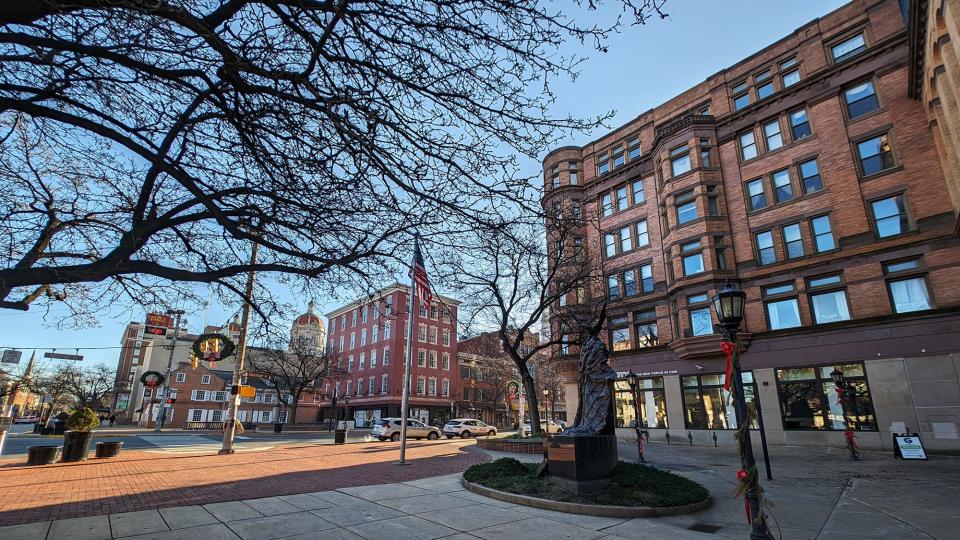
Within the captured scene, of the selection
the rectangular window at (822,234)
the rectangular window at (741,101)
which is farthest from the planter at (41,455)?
the rectangular window at (741,101)

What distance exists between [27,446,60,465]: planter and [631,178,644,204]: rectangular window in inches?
1374

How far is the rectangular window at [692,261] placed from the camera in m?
29.2

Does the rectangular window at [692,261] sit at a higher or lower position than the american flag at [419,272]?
higher

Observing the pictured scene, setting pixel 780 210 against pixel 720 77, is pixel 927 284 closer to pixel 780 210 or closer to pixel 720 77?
pixel 780 210

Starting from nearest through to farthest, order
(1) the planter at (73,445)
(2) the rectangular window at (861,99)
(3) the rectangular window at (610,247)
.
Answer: (1) the planter at (73,445), (2) the rectangular window at (861,99), (3) the rectangular window at (610,247)

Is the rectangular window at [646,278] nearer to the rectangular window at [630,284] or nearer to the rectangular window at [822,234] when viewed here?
the rectangular window at [630,284]

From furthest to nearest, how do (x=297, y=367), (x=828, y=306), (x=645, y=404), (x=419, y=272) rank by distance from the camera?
(x=297, y=367)
(x=645, y=404)
(x=828, y=306)
(x=419, y=272)

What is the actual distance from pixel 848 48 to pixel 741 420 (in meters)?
30.2

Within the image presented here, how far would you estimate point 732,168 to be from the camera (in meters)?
29.7

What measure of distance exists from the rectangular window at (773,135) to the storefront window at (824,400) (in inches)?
529

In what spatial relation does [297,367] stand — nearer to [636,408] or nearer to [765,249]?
[636,408]

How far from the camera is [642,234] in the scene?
34438 millimetres

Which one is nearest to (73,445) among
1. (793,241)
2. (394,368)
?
(793,241)

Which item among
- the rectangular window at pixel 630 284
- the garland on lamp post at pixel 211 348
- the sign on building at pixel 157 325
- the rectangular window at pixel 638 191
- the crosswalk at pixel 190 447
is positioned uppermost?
the rectangular window at pixel 638 191
